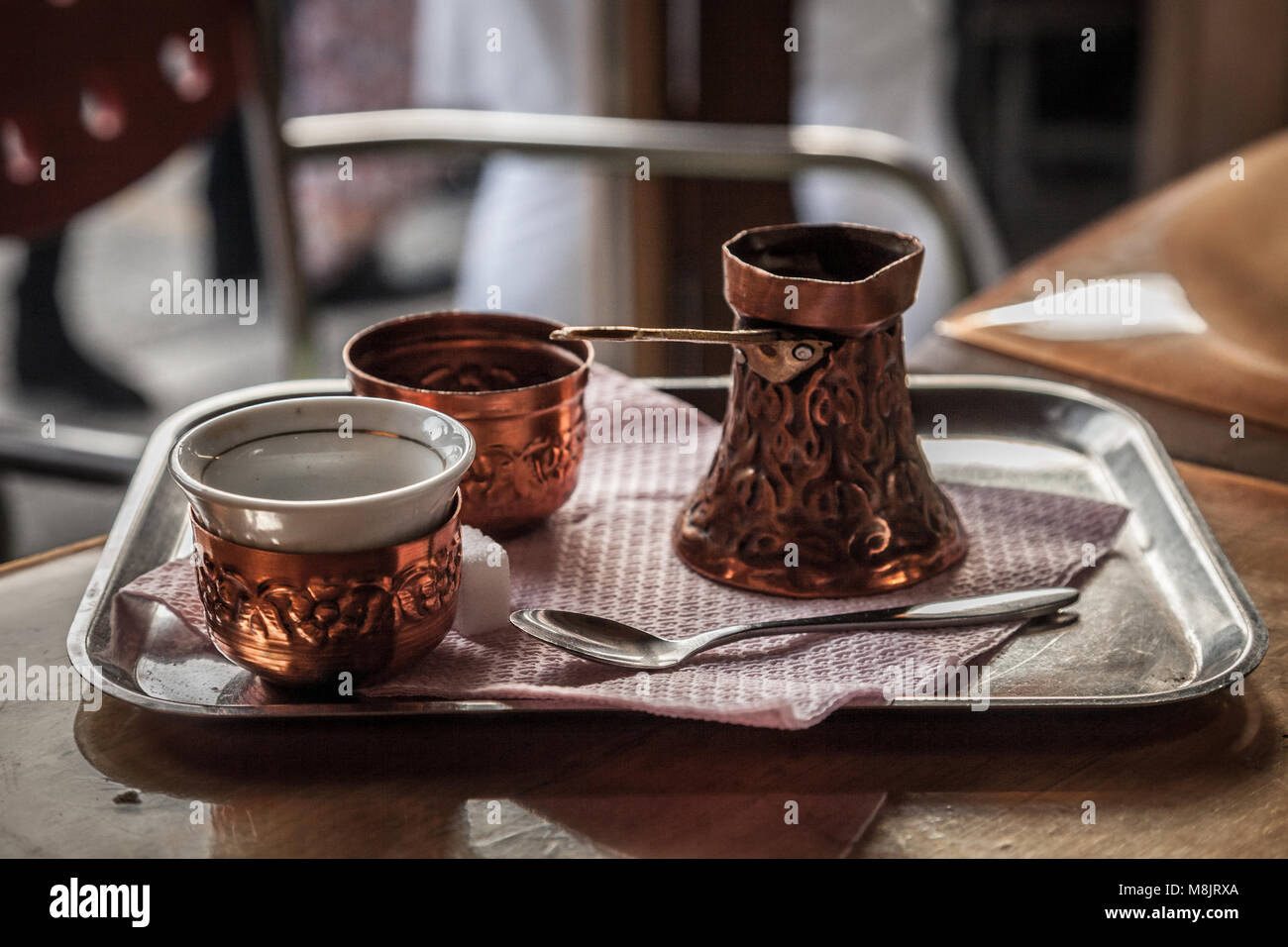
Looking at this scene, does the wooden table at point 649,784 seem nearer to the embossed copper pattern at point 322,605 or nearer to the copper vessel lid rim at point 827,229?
the embossed copper pattern at point 322,605

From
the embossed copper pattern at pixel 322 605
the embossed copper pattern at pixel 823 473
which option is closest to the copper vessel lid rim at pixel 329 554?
the embossed copper pattern at pixel 322 605

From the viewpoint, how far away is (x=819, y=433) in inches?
16.8

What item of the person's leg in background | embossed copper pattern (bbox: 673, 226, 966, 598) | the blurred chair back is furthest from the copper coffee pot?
the person's leg in background

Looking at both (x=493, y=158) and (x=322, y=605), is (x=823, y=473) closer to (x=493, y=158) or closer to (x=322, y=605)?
(x=322, y=605)

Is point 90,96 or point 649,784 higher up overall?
point 90,96

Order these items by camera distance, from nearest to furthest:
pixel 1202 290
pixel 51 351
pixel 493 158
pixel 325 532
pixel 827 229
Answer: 1. pixel 325 532
2. pixel 827 229
3. pixel 1202 290
4. pixel 493 158
5. pixel 51 351

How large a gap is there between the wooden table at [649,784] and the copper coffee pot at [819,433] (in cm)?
7

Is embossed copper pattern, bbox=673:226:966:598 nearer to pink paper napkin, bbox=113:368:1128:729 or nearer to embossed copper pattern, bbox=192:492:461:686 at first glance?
pink paper napkin, bbox=113:368:1128:729

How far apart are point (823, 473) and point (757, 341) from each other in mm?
51

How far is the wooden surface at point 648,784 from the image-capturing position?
33 centimetres

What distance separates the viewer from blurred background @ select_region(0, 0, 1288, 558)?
819 mm

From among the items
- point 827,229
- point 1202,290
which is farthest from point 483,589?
point 1202,290

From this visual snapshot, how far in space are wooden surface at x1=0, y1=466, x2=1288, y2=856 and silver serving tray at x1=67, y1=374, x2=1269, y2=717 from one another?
1 cm
